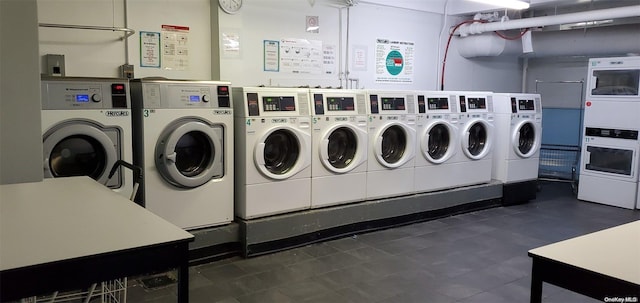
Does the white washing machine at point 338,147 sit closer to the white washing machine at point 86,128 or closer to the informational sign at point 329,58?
the informational sign at point 329,58

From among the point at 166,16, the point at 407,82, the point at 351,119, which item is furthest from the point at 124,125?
the point at 407,82

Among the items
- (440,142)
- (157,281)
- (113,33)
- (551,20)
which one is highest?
(551,20)

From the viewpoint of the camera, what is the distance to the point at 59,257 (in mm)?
1432

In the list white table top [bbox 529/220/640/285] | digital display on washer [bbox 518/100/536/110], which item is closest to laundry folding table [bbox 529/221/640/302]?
white table top [bbox 529/220/640/285]

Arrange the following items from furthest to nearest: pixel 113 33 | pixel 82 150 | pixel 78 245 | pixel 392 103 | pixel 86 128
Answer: pixel 392 103, pixel 113 33, pixel 82 150, pixel 86 128, pixel 78 245

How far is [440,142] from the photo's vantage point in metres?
5.62

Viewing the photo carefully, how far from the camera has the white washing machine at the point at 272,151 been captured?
4.08 m

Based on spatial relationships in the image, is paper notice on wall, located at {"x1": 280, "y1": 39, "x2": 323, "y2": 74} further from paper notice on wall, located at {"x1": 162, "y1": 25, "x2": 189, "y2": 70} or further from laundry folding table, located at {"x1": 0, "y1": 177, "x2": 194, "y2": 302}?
laundry folding table, located at {"x1": 0, "y1": 177, "x2": 194, "y2": 302}

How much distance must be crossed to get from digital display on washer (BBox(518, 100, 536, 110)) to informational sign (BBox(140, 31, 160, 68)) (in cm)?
428

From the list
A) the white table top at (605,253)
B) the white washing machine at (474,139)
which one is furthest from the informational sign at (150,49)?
the white table top at (605,253)

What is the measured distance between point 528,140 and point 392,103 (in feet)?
8.11

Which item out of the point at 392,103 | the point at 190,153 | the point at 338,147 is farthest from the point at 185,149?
the point at 392,103

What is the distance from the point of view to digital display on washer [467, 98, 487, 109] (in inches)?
224

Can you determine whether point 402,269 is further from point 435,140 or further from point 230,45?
point 230,45
